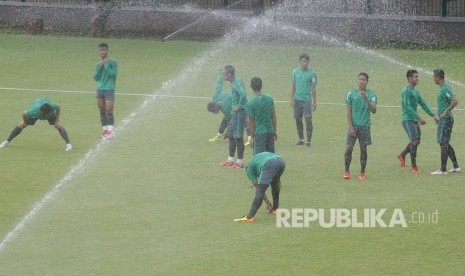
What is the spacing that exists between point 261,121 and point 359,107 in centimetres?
213

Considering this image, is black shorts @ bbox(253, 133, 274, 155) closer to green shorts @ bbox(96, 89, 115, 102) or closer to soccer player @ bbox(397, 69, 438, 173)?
soccer player @ bbox(397, 69, 438, 173)

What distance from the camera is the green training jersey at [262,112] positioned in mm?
20422

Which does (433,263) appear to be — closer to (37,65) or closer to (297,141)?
(297,141)

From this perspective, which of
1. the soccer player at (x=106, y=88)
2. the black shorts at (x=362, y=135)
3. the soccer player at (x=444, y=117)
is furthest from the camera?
the soccer player at (x=106, y=88)

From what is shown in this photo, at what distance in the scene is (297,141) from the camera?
86.8 feet

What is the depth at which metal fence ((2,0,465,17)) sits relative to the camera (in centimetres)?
4584

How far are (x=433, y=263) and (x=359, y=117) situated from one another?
5526 mm

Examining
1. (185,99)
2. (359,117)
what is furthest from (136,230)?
(185,99)

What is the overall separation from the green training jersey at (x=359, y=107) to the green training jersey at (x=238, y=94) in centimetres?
217


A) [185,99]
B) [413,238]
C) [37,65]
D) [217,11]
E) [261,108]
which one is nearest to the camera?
[413,238]

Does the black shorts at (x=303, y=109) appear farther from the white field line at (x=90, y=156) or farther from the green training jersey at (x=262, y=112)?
the green training jersey at (x=262, y=112)

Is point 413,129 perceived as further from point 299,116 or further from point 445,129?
point 299,116

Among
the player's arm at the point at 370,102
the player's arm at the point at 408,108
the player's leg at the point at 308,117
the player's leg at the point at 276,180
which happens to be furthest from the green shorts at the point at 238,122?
the player's leg at the point at 276,180

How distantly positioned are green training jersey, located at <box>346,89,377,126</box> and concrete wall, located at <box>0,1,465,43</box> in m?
22.9
